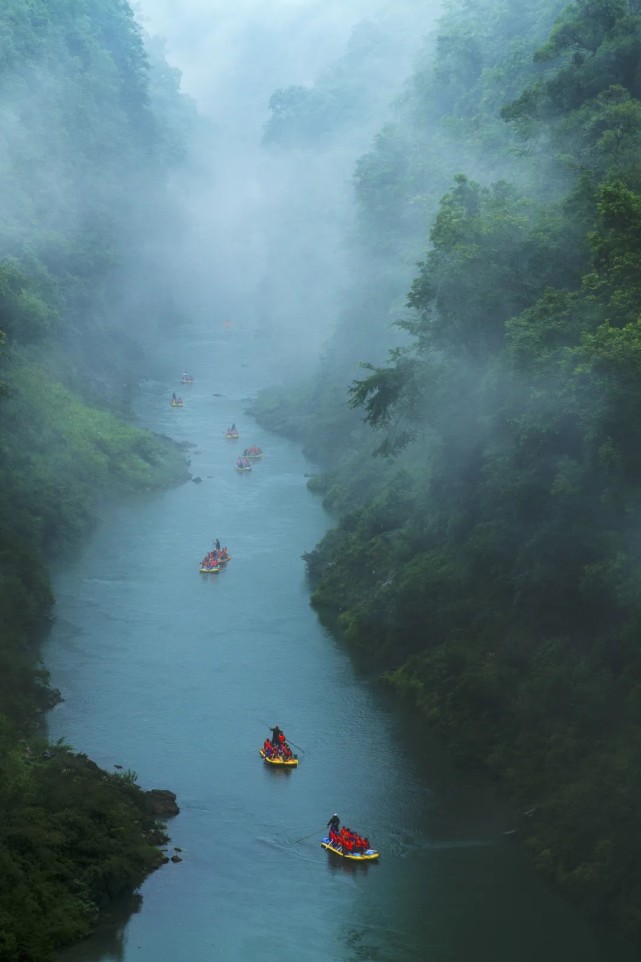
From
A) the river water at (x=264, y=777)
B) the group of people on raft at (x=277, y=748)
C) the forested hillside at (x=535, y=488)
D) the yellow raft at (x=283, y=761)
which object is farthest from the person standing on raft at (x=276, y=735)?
the forested hillside at (x=535, y=488)

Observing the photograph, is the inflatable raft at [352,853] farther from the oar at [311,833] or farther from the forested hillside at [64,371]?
the forested hillside at [64,371]

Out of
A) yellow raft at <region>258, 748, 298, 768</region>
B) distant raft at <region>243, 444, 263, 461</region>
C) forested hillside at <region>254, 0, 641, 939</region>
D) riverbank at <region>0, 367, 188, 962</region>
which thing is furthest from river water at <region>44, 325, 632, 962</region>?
distant raft at <region>243, 444, 263, 461</region>

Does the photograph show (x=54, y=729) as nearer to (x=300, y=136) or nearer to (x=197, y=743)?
(x=197, y=743)

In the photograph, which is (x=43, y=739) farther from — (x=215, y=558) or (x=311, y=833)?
(x=215, y=558)

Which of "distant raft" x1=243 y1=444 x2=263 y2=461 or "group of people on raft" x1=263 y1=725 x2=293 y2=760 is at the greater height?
"distant raft" x1=243 y1=444 x2=263 y2=461

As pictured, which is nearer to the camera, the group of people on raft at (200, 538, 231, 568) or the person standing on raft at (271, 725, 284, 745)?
the person standing on raft at (271, 725, 284, 745)

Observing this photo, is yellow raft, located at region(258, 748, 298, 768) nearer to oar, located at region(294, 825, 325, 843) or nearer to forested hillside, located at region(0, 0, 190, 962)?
oar, located at region(294, 825, 325, 843)

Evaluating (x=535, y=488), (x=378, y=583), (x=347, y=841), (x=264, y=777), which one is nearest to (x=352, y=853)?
(x=347, y=841)
